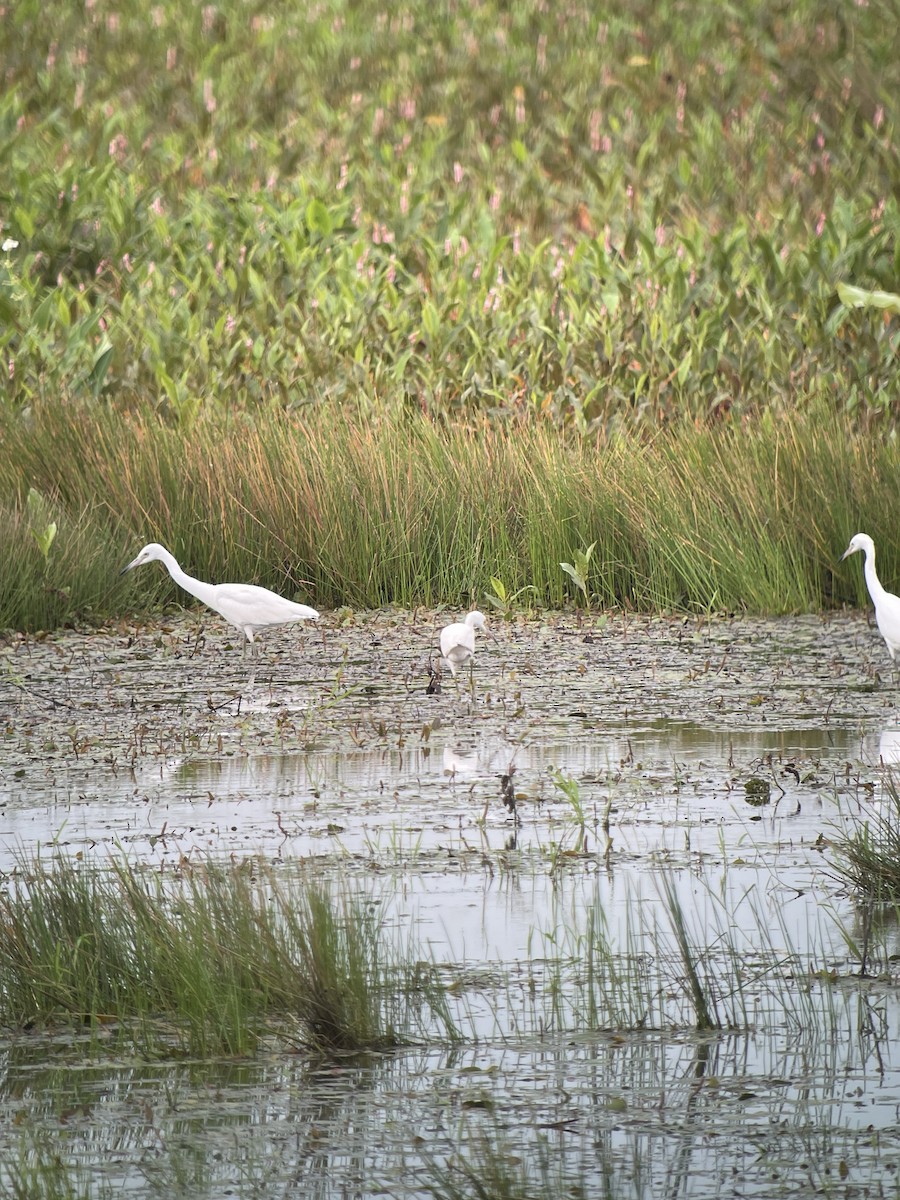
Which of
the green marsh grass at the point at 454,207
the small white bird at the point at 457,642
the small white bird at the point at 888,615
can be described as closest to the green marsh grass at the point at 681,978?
the small white bird at the point at 457,642

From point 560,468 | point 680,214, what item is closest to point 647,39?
point 680,214

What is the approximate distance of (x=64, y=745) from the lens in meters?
7.98

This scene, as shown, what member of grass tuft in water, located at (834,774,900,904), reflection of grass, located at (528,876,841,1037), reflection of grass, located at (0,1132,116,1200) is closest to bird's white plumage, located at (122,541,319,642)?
grass tuft in water, located at (834,774,900,904)

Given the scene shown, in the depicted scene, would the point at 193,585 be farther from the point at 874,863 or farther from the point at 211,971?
the point at 211,971

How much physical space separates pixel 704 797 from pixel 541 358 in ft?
28.9

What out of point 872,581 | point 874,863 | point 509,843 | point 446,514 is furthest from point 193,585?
point 874,863

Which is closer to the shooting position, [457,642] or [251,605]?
[457,642]

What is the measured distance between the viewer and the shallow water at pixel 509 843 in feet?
13.0

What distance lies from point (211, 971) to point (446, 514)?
23.6ft

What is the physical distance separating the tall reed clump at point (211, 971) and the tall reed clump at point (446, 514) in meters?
6.17

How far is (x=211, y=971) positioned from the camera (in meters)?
4.67

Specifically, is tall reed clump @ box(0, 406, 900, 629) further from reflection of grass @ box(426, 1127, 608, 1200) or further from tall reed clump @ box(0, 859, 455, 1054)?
reflection of grass @ box(426, 1127, 608, 1200)

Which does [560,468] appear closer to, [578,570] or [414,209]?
[578,570]

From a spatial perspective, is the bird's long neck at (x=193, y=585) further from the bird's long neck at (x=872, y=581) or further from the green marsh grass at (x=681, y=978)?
the green marsh grass at (x=681, y=978)
